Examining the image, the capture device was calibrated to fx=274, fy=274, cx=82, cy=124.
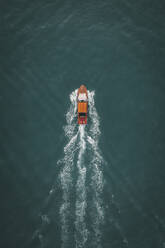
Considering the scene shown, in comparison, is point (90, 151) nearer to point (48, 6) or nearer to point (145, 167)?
point (145, 167)

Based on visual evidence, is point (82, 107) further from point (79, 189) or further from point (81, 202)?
point (81, 202)

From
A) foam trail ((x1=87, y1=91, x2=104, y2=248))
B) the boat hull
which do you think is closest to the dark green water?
foam trail ((x1=87, y1=91, x2=104, y2=248))

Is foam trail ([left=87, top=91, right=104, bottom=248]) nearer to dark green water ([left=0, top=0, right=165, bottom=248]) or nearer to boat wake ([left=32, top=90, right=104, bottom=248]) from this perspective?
boat wake ([left=32, top=90, right=104, bottom=248])

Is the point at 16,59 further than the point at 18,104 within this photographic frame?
Yes

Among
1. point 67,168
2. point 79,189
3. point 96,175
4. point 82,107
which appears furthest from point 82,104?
point 79,189

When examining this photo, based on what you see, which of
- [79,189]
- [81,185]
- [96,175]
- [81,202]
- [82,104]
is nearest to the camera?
[81,202]

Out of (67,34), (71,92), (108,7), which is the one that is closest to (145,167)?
(71,92)
